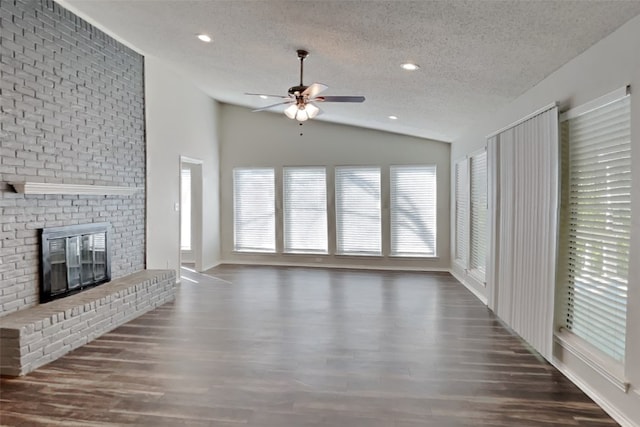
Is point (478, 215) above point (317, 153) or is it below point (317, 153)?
below

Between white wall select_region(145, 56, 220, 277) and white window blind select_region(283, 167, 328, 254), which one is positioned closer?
white wall select_region(145, 56, 220, 277)

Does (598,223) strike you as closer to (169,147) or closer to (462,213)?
(462,213)

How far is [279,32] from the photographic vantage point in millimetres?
3621

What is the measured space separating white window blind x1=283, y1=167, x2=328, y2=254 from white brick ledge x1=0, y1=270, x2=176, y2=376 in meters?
3.39

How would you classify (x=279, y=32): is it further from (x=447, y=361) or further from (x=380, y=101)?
(x=447, y=361)

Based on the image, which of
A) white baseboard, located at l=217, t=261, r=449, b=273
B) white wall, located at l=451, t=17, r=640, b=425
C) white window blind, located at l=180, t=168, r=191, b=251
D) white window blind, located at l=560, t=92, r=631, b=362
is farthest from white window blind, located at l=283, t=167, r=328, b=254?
white window blind, located at l=560, t=92, r=631, b=362

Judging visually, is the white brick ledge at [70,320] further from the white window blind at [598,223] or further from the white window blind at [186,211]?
the white window blind at [598,223]

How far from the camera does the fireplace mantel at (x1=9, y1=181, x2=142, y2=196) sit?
355cm

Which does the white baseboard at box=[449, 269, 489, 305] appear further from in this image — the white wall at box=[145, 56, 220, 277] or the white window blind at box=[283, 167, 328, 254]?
the white wall at box=[145, 56, 220, 277]

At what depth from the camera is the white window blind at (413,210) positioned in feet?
25.3

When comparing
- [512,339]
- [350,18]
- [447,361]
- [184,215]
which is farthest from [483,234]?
[184,215]

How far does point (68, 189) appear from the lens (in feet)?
13.3

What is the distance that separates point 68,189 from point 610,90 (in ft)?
16.0

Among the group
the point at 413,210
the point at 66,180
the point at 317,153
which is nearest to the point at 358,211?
the point at 413,210
